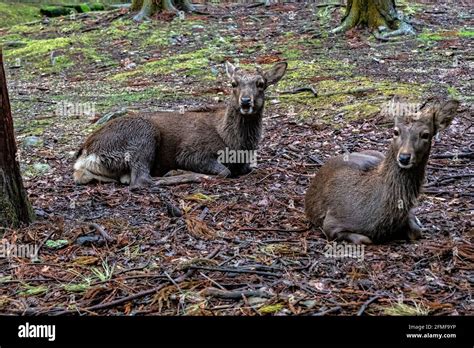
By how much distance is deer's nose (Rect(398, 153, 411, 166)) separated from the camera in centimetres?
569

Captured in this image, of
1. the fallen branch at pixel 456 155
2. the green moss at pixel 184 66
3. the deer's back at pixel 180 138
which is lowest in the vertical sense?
the green moss at pixel 184 66

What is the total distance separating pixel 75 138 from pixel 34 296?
261 inches

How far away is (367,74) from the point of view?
13344mm

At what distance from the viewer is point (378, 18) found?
55.3ft

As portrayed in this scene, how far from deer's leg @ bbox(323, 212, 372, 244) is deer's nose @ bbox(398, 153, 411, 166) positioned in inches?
30.1

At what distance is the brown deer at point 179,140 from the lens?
861 centimetres

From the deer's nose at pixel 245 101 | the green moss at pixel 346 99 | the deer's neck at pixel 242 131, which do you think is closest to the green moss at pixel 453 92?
the green moss at pixel 346 99

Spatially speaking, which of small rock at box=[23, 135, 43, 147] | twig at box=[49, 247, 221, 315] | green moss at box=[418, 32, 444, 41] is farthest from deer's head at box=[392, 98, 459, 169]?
green moss at box=[418, 32, 444, 41]

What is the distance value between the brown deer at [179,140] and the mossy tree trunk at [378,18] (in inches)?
341

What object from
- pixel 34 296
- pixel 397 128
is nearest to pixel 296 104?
pixel 397 128

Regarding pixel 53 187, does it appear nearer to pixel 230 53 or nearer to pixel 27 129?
pixel 27 129

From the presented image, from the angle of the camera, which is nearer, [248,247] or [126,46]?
[248,247]

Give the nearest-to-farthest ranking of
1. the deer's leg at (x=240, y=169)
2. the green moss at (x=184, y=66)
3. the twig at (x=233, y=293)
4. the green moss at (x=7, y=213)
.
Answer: the twig at (x=233, y=293), the green moss at (x=7, y=213), the deer's leg at (x=240, y=169), the green moss at (x=184, y=66)

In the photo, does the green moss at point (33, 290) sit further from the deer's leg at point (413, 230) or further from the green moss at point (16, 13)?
the green moss at point (16, 13)
